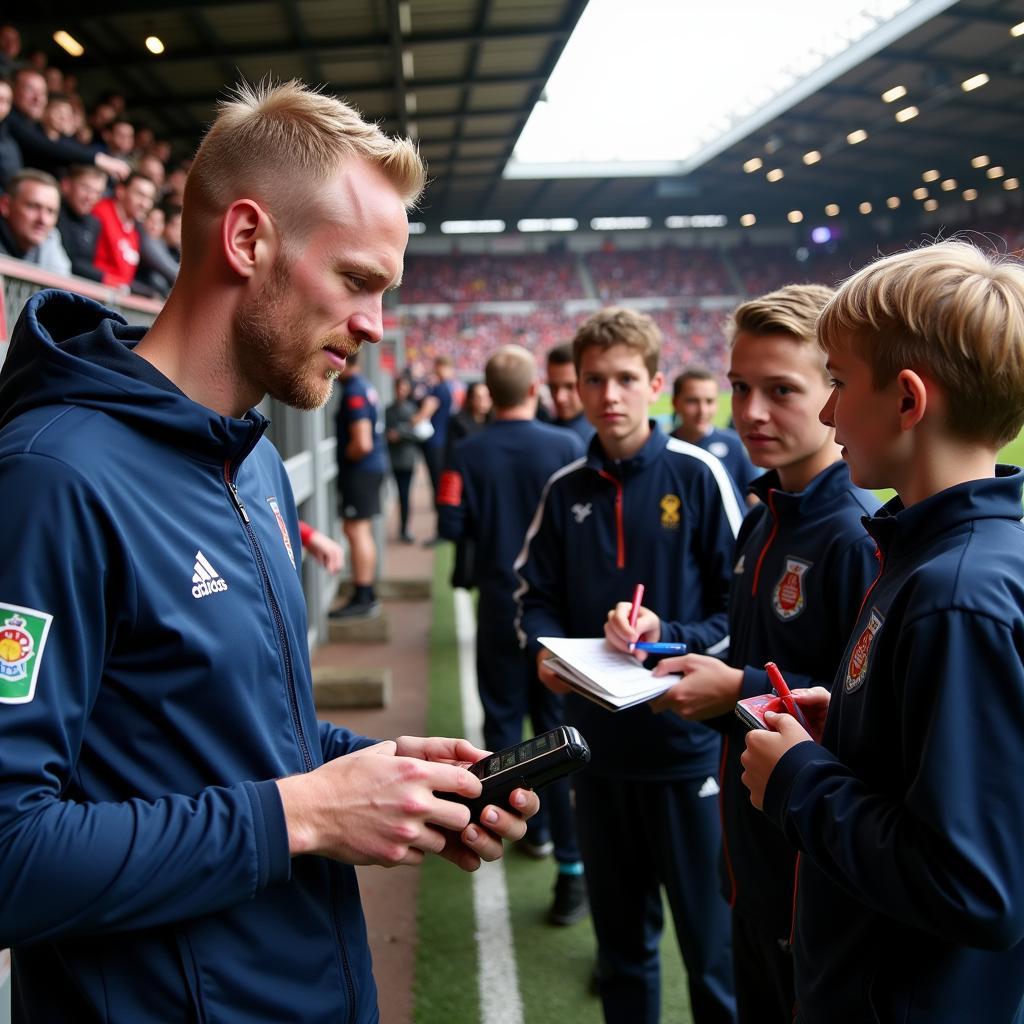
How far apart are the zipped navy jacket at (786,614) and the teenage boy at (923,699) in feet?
1.59

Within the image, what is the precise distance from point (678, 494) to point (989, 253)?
57.1 inches

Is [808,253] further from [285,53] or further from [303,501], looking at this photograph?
[303,501]

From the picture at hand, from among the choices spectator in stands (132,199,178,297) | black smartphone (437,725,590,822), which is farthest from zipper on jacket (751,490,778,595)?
spectator in stands (132,199,178,297)

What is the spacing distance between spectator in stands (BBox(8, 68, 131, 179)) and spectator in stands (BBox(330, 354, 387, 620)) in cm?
284

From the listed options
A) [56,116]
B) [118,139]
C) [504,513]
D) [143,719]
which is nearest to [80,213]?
[56,116]

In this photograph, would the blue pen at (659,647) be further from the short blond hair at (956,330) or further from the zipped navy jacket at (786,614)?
the short blond hair at (956,330)

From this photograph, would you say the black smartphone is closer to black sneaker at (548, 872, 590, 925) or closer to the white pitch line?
the white pitch line

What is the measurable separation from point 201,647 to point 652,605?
1.83 metres

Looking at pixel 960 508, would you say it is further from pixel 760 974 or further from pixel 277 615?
pixel 760 974

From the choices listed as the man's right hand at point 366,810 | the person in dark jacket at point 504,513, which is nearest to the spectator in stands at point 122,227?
the person in dark jacket at point 504,513

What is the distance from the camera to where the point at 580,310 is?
46156 mm

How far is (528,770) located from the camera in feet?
4.68

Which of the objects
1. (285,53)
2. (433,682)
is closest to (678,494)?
(433,682)

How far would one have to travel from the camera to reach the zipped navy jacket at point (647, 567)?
2691 millimetres
